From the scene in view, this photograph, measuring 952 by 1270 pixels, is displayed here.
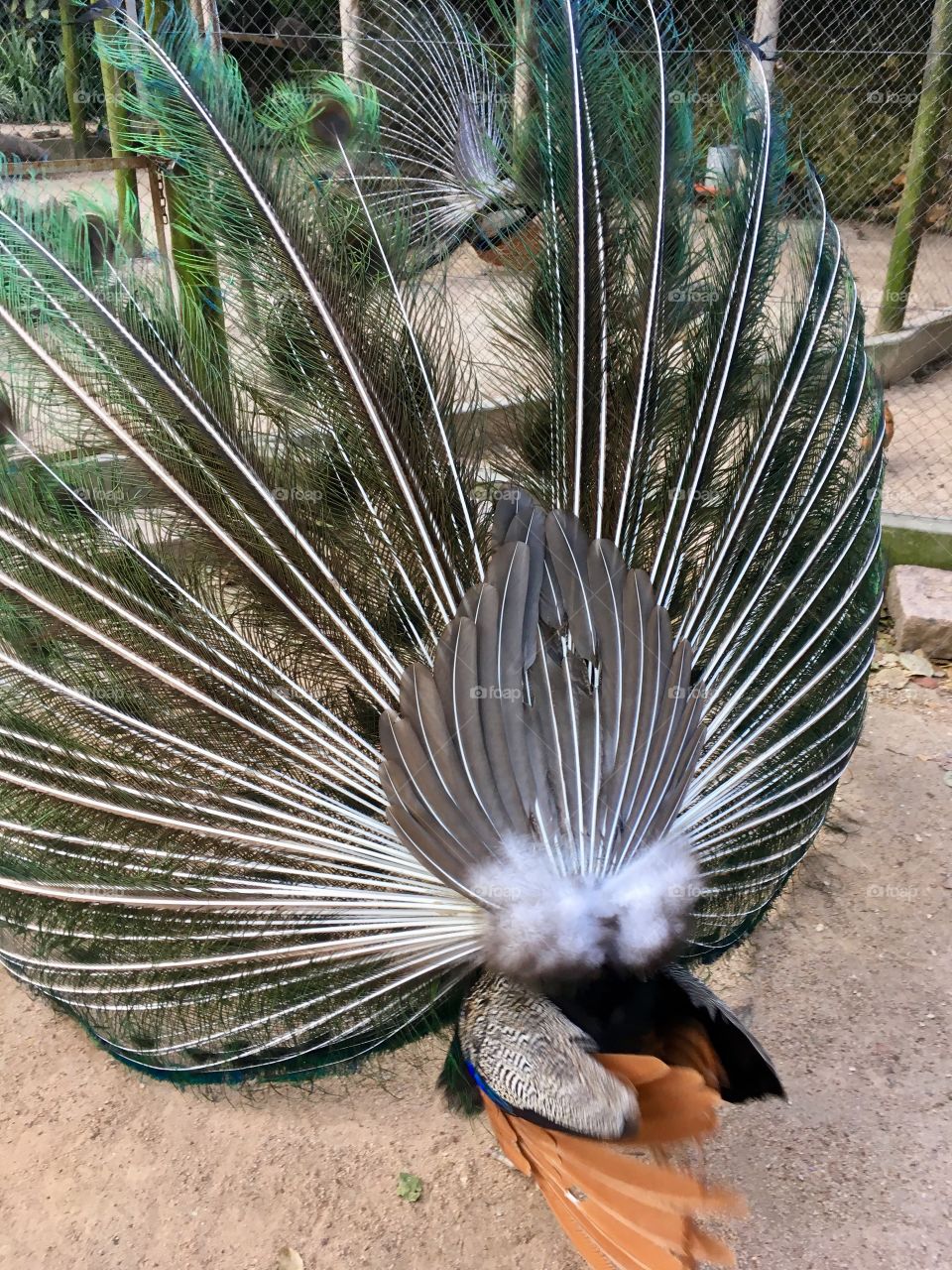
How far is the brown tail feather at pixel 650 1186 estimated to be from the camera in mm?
1991

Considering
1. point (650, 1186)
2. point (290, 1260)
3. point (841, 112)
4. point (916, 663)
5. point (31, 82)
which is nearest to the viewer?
point (650, 1186)

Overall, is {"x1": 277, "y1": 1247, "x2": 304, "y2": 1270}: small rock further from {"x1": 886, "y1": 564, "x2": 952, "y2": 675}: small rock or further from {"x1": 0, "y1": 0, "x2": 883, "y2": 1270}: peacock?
{"x1": 886, "y1": 564, "x2": 952, "y2": 675}: small rock

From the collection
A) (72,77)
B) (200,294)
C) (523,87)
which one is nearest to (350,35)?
(72,77)

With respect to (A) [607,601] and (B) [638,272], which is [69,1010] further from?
(B) [638,272]

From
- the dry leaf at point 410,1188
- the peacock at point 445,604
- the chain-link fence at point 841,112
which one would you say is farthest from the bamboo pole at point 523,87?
the dry leaf at point 410,1188

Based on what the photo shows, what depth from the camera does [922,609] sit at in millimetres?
5113

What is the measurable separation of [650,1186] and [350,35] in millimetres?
5601

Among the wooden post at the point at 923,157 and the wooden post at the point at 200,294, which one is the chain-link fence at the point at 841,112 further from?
the wooden post at the point at 200,294

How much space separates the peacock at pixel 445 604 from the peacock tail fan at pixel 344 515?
0.03 ft

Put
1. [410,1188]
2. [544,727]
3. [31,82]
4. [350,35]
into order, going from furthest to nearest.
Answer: [31,82] → [350,35] → [410,1188] → [544,727]

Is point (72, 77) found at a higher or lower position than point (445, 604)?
higher

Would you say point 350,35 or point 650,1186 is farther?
point 350,35

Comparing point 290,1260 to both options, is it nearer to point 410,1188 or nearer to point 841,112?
point 410,1188

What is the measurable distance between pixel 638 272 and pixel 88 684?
1837 mm
